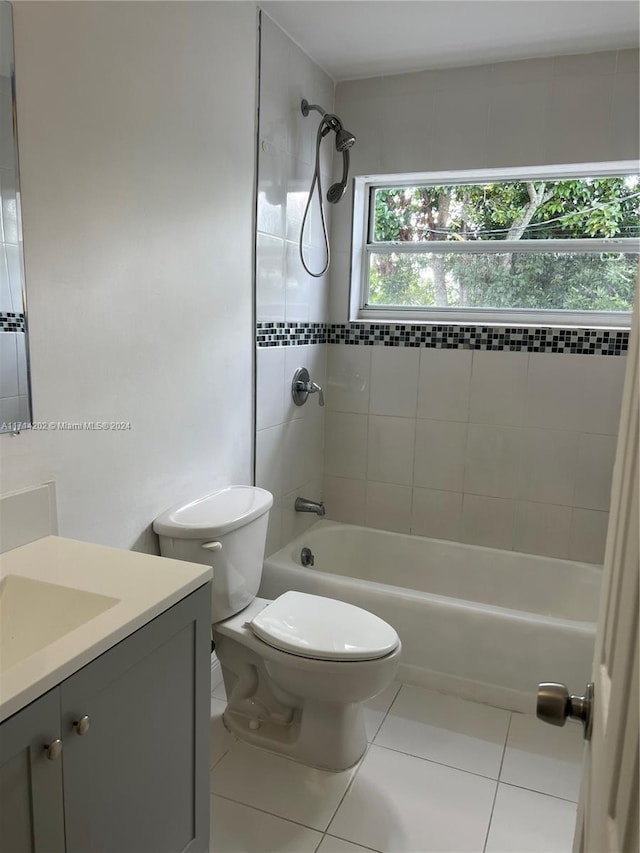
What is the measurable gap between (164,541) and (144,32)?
142 centimetres

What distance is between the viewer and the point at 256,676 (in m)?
2.05

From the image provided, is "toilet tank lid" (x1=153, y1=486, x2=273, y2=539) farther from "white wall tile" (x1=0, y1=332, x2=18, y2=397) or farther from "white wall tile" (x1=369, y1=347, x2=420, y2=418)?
"white wall tile" (x1=369, y1=347, x2=420, y2=418)

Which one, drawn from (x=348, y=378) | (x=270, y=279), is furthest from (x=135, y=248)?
(x=348, y=378)

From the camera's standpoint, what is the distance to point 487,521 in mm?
2777

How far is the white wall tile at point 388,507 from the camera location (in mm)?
2916

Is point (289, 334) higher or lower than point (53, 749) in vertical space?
higher

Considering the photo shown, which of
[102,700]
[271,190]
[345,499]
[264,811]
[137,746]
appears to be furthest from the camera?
[345,499]

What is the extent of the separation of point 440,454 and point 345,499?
54cm

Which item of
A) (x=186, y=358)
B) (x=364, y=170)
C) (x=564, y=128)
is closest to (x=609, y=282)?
(x=564, y=128)

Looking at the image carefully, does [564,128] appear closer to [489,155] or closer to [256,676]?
[489,155]

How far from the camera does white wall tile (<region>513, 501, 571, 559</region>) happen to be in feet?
8.71

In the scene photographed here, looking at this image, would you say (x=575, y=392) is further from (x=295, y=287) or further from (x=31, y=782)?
(x=31, y=782)

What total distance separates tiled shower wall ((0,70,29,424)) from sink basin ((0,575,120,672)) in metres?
0.37

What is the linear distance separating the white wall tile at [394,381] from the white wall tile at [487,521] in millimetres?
507
